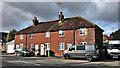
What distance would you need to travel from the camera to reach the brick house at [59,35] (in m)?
34.2

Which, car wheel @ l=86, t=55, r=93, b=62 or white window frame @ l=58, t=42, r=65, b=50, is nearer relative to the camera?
car wheel @ l=86, t=55, r=93, b=62

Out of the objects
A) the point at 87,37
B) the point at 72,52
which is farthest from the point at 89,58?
the point at 87,37

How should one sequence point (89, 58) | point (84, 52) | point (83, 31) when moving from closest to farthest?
1. point (89, 58)
2. point (84, 52)
3. point (83, 31)

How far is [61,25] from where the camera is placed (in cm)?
3841

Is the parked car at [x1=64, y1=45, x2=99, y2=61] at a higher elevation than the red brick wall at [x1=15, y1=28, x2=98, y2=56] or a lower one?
lower

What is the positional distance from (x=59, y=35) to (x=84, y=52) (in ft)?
38.1

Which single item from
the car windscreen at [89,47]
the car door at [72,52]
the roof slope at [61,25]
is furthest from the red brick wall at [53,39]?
the car windscreen at [89,47]

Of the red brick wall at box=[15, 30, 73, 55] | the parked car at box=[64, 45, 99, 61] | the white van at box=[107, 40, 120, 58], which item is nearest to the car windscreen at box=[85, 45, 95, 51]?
the parked car at box=[64, 45, 99, 61]

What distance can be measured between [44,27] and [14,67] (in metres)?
23.7

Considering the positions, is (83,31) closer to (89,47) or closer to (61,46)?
(61,46)

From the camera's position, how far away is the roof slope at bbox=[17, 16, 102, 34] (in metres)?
35.2

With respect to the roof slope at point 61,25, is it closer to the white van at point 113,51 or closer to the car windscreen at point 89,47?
the white van at point 113,51

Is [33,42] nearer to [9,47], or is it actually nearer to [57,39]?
Answer: [57,39]

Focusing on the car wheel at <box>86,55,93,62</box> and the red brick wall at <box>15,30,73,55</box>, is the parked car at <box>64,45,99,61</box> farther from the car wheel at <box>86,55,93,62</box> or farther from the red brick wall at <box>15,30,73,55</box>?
the red brick wall at <box>15,30,73,55</box>
